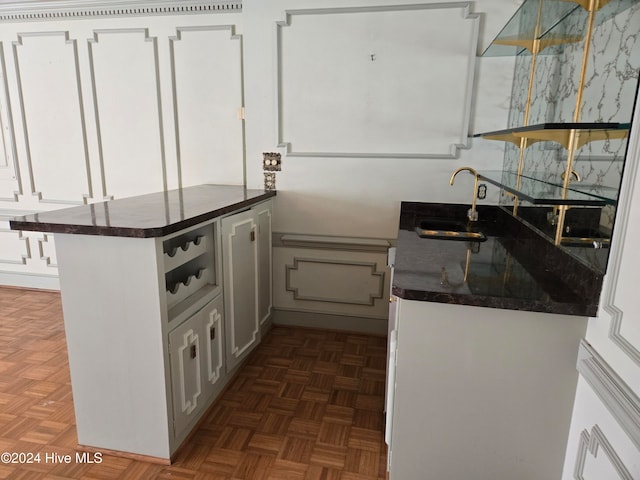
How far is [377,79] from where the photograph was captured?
2117mm

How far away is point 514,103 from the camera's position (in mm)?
1967

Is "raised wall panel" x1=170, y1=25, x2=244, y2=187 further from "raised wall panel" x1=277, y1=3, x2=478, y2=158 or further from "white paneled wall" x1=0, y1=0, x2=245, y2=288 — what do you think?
"raised wall panel" x1=277, y1=3, x2=478, y2=158

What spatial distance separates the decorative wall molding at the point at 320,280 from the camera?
2.33 metres

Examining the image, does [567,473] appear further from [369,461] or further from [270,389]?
[270,389]

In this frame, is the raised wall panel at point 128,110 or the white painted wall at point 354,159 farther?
the raised wall panel at point 128,110

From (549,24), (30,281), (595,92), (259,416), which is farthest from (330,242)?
(30,281)

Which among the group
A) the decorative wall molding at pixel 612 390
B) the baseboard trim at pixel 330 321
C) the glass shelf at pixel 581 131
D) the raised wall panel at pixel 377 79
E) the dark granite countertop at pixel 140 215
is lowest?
the baseboard trim at pixel 330 321

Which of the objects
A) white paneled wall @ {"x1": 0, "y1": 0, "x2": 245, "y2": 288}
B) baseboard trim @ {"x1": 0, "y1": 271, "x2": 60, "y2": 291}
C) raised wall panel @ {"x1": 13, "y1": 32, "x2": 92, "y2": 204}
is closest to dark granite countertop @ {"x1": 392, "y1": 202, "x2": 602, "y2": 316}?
white paneled wall @ {"x1": 0, "y1": 0, "x2": 245, "y2": 288}

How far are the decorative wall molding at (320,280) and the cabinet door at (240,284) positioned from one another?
0.36m

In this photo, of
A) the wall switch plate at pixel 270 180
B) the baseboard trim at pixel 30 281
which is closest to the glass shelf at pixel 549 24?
the wall switch plate at pixel 270 180

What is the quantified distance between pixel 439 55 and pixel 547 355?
5.01 ft

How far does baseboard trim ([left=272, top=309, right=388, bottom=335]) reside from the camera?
2.39 m

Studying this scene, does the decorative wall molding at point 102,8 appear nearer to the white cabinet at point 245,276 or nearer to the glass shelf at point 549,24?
the white cabinet at point 245,276

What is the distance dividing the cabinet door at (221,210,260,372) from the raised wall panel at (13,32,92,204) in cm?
135
